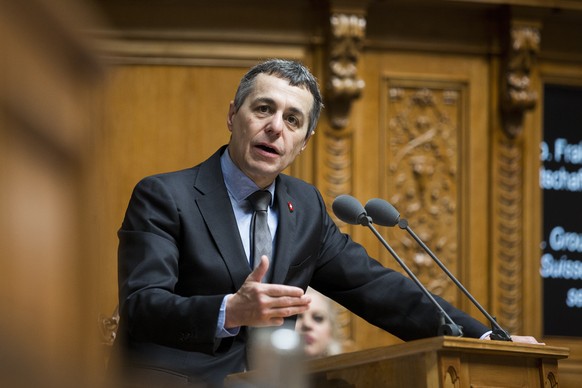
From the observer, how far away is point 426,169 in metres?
5.92

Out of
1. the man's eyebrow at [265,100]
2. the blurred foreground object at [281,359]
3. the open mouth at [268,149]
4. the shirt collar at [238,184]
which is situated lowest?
the blurred foreground object at [281,359]

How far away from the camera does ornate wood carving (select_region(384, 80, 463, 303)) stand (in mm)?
5875

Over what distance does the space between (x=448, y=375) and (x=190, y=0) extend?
371cm

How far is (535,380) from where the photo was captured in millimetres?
2764

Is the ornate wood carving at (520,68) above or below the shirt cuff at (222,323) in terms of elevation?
above

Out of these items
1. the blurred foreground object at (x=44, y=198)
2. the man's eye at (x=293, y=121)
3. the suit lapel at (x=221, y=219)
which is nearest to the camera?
the blurred foreground object at (x=44, y=198)

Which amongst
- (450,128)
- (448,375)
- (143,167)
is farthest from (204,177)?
(450,128)

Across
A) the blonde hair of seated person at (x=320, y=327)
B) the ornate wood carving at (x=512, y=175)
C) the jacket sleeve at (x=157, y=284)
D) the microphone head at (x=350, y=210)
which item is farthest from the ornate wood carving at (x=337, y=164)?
the jacket sleeve at (x=157, y=284)

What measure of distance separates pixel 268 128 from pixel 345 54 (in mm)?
2574

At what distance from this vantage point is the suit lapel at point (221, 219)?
298cm

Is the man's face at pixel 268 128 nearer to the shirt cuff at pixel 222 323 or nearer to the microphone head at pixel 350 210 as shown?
the microphone head at pixel 350 210

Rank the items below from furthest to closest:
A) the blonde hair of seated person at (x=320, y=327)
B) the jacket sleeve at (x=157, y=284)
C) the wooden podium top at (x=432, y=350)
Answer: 1. the blonde hair of seated person at (x=320, y=327)
2. the jacket sleeve at (x=157, y=284)
3. the wooden podium top at (x=432, y=350)

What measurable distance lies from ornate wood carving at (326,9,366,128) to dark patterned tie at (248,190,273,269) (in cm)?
257

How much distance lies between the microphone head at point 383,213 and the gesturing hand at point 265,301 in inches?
32.7
